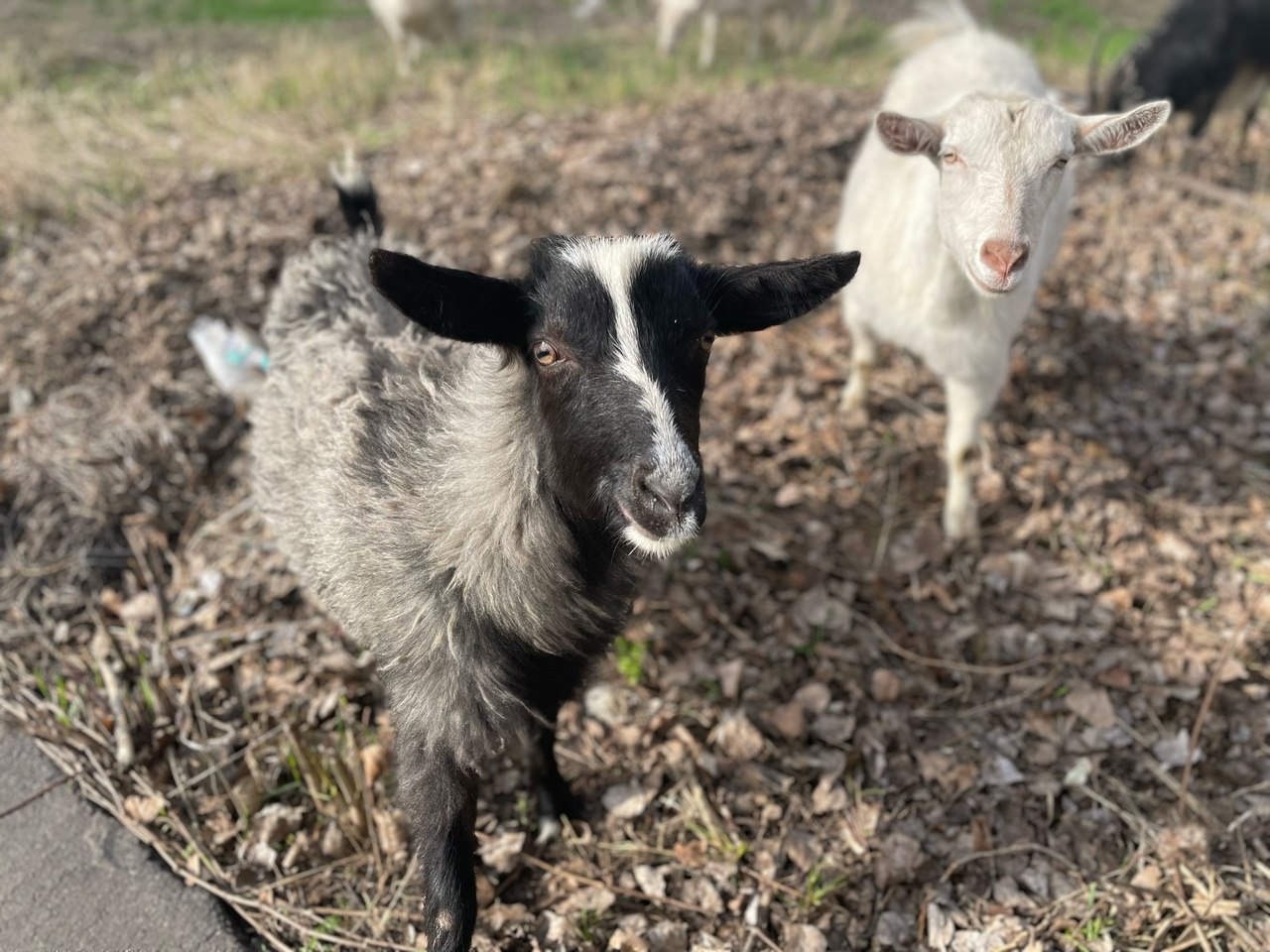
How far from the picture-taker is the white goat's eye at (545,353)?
2303 mm

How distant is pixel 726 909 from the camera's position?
3.03m

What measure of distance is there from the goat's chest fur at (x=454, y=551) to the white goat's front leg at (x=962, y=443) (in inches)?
90.0

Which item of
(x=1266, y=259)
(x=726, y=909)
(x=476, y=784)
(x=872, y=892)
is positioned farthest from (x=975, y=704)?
(x=1266, y=259)

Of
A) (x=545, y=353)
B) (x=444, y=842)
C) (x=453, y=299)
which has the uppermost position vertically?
(x=453, y=299)

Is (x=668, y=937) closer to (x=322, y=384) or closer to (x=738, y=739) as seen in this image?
(x=738, y=739)

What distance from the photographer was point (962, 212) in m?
3.37

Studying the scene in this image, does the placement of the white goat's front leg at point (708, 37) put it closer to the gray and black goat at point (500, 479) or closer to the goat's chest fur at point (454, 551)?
the gray and black goat at point (500, 479)

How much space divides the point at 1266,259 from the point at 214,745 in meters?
7.13

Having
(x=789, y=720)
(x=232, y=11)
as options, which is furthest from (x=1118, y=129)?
(x=232, y=11)

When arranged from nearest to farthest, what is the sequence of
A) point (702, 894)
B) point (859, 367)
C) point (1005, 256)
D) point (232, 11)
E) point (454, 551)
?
1. point (454, 551)
2. point (702, 894)
3. point (1005, 256)
4. point (859, 367)
5. point (232, 11)

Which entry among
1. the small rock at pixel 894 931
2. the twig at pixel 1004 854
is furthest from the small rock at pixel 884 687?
the small rock at pixel 894 931

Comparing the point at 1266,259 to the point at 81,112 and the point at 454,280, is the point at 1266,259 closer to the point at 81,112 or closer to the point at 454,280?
the point at 454,280

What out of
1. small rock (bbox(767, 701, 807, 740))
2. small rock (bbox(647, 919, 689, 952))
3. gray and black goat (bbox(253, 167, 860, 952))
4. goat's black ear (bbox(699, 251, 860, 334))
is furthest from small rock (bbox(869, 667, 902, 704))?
goat's black ear (bbox(699, 251, 860, 334))

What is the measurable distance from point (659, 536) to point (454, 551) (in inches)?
28.9
